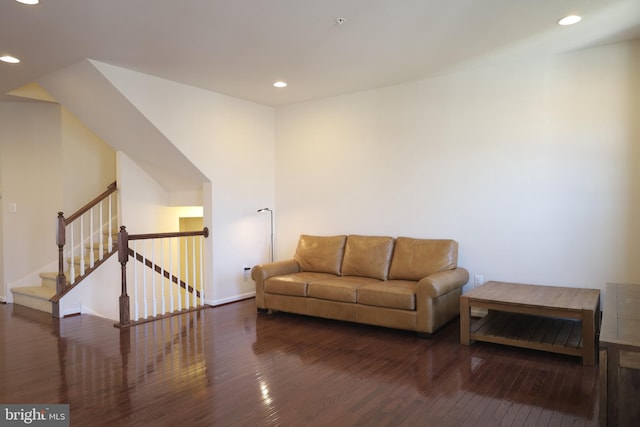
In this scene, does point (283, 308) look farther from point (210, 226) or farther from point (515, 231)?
point (515, 231)

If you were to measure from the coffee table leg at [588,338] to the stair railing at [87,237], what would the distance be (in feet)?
16.6

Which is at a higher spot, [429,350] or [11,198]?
[11,198]

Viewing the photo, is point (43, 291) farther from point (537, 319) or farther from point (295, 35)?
point (537, 319)

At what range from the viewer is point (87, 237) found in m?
5.88

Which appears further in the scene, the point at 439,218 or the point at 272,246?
the point at 272,246

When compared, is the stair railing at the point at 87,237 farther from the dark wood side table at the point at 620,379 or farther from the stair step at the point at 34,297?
the dark wood side table at the point at 620,379

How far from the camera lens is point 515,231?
427 centimetres

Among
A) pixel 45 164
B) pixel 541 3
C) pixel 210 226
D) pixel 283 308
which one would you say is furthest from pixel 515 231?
pixel 45 164

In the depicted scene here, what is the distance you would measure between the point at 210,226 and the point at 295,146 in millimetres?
1627

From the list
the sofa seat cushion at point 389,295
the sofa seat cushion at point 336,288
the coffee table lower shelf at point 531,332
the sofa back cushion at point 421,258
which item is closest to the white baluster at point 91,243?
the sofa seat cushion at point 336,288

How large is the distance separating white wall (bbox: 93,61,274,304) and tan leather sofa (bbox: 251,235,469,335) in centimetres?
74

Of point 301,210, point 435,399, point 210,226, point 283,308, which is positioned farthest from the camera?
point 301,210

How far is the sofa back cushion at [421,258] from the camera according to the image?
4.37 metres

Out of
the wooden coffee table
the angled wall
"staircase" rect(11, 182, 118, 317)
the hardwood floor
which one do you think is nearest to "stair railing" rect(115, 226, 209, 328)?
the angled wall
